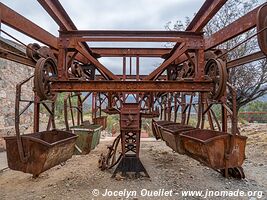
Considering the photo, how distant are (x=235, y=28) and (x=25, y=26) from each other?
308 cm

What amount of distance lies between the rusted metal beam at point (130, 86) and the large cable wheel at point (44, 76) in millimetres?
116

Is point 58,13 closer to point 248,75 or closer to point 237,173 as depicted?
point 237,173

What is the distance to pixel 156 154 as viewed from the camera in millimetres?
7977

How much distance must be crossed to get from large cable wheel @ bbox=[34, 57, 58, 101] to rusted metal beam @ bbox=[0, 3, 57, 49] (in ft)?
1.28

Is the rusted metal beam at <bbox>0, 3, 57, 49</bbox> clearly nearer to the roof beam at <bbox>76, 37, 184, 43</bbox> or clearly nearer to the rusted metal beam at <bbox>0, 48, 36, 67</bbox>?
the rusted metal beam at <bbox>0, 48, 36, 67</bbox>

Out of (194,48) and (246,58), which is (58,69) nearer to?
(194,48)

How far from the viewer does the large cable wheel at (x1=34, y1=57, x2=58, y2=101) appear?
11.1ft

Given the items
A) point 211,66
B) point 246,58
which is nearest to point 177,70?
point 211,66

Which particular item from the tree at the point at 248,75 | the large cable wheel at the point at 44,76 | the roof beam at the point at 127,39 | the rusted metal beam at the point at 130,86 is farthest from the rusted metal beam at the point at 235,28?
the tree at the point at 248,75

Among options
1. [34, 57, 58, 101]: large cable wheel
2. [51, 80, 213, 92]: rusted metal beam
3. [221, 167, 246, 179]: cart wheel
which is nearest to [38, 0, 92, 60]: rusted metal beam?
[34, 57, 58, 101]: large cable wheel

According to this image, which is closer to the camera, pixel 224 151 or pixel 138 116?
pixel 224 151

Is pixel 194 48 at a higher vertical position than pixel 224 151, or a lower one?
higher

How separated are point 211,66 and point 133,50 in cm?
211

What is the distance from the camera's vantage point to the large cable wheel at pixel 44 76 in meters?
3.38
